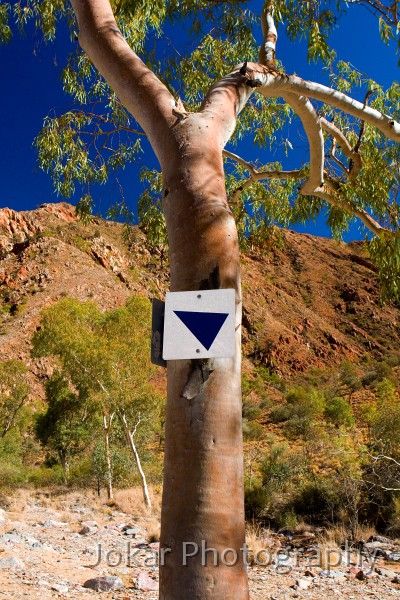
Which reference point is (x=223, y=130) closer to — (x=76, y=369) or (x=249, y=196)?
(x=249, y=196)

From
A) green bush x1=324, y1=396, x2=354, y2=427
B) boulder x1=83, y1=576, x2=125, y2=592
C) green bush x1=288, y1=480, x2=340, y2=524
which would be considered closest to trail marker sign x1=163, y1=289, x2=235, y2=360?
boulder x1=83, y1=576, x2=125, y2=592

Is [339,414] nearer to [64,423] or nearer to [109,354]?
Answer: [64,423]

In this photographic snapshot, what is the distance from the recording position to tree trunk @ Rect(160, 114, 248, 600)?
150cm

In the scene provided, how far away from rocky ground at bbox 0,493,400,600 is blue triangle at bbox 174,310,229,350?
11.0 feet

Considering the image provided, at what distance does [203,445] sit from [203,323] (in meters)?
0.37

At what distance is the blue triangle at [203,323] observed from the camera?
1.68 meters

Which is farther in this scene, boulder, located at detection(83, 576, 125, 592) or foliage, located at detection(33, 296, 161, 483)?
foliage, located at detection(33, 296, 161, 483)

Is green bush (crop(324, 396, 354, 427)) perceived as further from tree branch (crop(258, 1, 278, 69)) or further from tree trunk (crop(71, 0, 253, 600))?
tree trunk (crop(71, 0, 253, 600))

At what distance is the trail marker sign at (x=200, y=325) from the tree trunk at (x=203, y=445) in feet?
0.16

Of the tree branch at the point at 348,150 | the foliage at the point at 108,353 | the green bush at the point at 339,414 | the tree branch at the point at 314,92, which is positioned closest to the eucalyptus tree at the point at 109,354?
the foliage at the point at 108,353

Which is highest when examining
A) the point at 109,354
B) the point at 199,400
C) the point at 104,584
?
the point at 109,354

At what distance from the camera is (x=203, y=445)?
1.59 metres

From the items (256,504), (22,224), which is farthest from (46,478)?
(22,224)

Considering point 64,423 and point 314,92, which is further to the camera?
point 64,423
